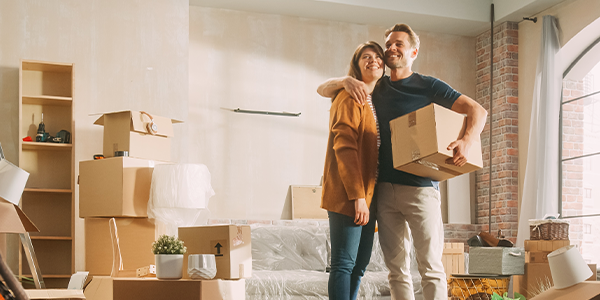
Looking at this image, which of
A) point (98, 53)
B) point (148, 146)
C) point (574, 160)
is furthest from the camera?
point (574, 160)

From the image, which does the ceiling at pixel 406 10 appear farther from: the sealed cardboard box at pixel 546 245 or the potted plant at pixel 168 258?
the potted plant at pixel 168 258

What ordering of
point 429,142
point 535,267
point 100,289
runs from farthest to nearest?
point 535,267 < point 100,289 < point 429,142

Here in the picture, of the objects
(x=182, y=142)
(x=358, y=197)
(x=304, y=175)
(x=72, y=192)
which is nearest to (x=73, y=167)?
(x=72, y=192)

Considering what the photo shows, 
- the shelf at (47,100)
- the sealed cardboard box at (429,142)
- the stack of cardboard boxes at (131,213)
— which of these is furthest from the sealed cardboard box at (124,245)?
the sealed cardboard box at (429,142)

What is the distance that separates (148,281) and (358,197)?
1.08 meters

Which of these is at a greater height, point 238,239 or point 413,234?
point 413,234

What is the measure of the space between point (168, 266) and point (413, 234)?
1137 millimetres

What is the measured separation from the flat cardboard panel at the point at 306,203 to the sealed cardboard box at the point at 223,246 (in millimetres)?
2232

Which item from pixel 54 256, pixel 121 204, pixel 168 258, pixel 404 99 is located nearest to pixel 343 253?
pixel 404 99

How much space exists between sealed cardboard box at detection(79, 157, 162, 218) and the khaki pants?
1854mm

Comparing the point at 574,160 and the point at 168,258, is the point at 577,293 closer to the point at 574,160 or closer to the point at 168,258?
the point at 168,258

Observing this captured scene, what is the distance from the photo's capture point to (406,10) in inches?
215

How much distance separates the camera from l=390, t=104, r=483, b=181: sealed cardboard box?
204cm

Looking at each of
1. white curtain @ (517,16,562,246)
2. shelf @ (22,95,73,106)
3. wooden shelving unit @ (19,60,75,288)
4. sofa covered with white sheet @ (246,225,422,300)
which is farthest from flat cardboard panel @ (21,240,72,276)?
white curtain @ (517,16,562,246)
